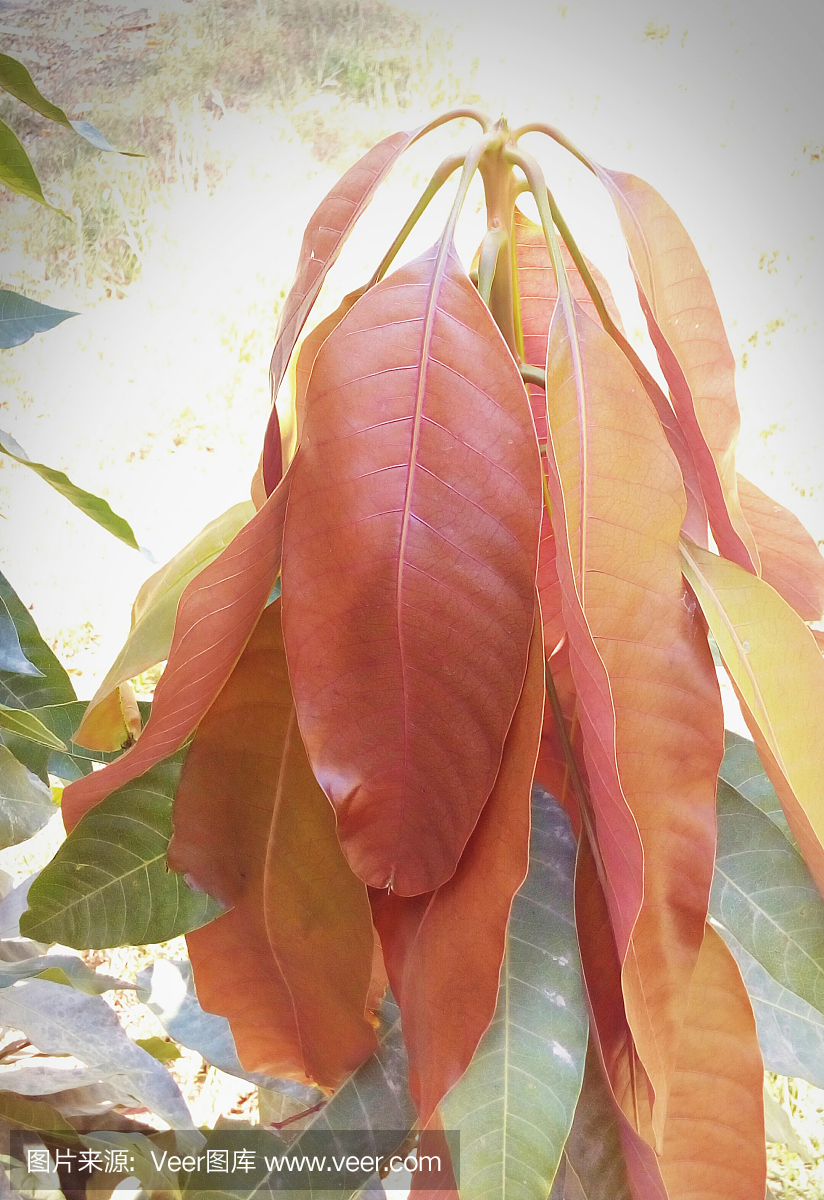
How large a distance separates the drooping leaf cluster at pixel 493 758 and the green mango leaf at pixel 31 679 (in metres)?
0.14

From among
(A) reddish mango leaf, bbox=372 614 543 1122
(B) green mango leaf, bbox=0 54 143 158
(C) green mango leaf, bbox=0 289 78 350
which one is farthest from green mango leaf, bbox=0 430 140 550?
(A) reddish mango leaf, bbox=372 614 543 1122

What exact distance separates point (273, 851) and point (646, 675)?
167 mm

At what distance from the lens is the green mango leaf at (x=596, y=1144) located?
13.3 inches

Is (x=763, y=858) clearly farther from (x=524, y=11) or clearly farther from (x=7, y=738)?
(x=524, y=11)

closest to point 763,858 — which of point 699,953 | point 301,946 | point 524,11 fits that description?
point 699,953

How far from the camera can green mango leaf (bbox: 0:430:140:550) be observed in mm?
483

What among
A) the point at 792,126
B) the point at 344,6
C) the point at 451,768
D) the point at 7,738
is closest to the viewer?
the point at 451,768

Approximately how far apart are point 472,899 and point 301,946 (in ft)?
0.30

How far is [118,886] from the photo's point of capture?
0.36 m

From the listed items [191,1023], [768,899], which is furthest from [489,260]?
[191,1023]

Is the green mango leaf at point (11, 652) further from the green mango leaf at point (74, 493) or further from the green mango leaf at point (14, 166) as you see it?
the green mango leaf at point (14, 166)

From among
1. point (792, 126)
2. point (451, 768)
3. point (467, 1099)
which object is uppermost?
point (792, 126)

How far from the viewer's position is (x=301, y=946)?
35cm

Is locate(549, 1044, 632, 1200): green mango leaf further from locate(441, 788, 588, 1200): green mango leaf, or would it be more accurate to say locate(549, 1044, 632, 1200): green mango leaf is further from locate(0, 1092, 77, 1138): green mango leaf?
locate(0, 1092, 77, 1138): green mango leaf
